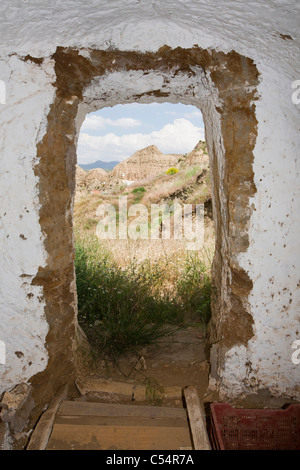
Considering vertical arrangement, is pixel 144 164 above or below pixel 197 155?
above

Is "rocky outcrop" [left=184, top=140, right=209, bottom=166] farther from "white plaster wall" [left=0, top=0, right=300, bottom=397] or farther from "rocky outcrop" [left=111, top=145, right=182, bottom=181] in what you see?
"white plaster wall" [left=0, top=0, right=300, bottom=397]

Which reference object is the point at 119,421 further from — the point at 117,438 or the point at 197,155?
the point at 197,155

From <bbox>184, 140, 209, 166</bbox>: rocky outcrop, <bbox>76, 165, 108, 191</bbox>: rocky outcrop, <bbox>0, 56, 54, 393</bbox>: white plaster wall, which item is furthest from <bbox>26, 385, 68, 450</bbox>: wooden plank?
<bbox>76, 165, 108, 191</bbox>: rocky outcrop

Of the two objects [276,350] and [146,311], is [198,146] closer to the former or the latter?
[146,311]

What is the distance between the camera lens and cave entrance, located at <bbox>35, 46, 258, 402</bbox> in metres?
1.95

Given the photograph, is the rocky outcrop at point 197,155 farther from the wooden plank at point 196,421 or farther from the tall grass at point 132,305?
the wooden plank at point 196,421

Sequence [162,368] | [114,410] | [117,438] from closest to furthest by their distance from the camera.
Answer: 1. [117,438]
2. [114,410]
3. [162,368]

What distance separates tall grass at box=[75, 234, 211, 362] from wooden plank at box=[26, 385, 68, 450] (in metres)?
0.71

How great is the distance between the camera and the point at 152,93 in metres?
2.33

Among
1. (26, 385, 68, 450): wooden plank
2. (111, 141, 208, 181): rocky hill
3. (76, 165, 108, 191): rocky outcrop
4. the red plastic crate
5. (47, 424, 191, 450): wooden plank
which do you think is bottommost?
the red plastic crate

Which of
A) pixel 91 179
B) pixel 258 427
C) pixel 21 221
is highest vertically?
pixel 91 179

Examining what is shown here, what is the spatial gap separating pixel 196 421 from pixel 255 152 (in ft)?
5.52

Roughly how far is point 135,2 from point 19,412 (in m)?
2.42

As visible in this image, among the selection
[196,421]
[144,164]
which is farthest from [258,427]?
[144,164]
